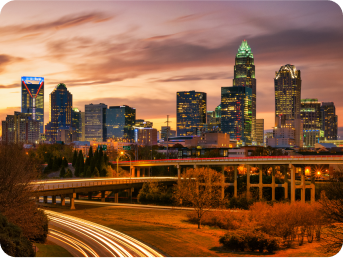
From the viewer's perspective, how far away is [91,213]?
76.6 metres

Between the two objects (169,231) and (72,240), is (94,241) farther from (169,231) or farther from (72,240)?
(169,231)

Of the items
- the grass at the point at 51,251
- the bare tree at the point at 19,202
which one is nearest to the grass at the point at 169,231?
the grass at the point at 51,251

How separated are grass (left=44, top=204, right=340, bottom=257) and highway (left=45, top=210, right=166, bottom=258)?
2.66 metres

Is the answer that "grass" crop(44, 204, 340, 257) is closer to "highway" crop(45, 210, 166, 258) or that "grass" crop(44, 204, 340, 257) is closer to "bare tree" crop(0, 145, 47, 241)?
"highway" crop(45, 210, 166, 258)

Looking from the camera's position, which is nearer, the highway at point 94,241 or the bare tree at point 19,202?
the bare tree at point 19,202

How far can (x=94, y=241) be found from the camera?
162 feet

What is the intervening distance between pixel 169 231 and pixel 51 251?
21350mm

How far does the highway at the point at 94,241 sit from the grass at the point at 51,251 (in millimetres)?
760

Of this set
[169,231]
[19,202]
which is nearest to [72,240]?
[19,202]

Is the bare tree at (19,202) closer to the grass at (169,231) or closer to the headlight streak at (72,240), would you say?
the headlight streak at (72,240)

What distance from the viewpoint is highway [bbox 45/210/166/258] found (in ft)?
145

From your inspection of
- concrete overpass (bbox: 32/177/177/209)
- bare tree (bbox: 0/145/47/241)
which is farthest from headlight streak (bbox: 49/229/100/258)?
concrete overpass (bbox: 32/177/177/209)

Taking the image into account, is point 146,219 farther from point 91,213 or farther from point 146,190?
point 146,190

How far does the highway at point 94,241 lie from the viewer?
44.3m
